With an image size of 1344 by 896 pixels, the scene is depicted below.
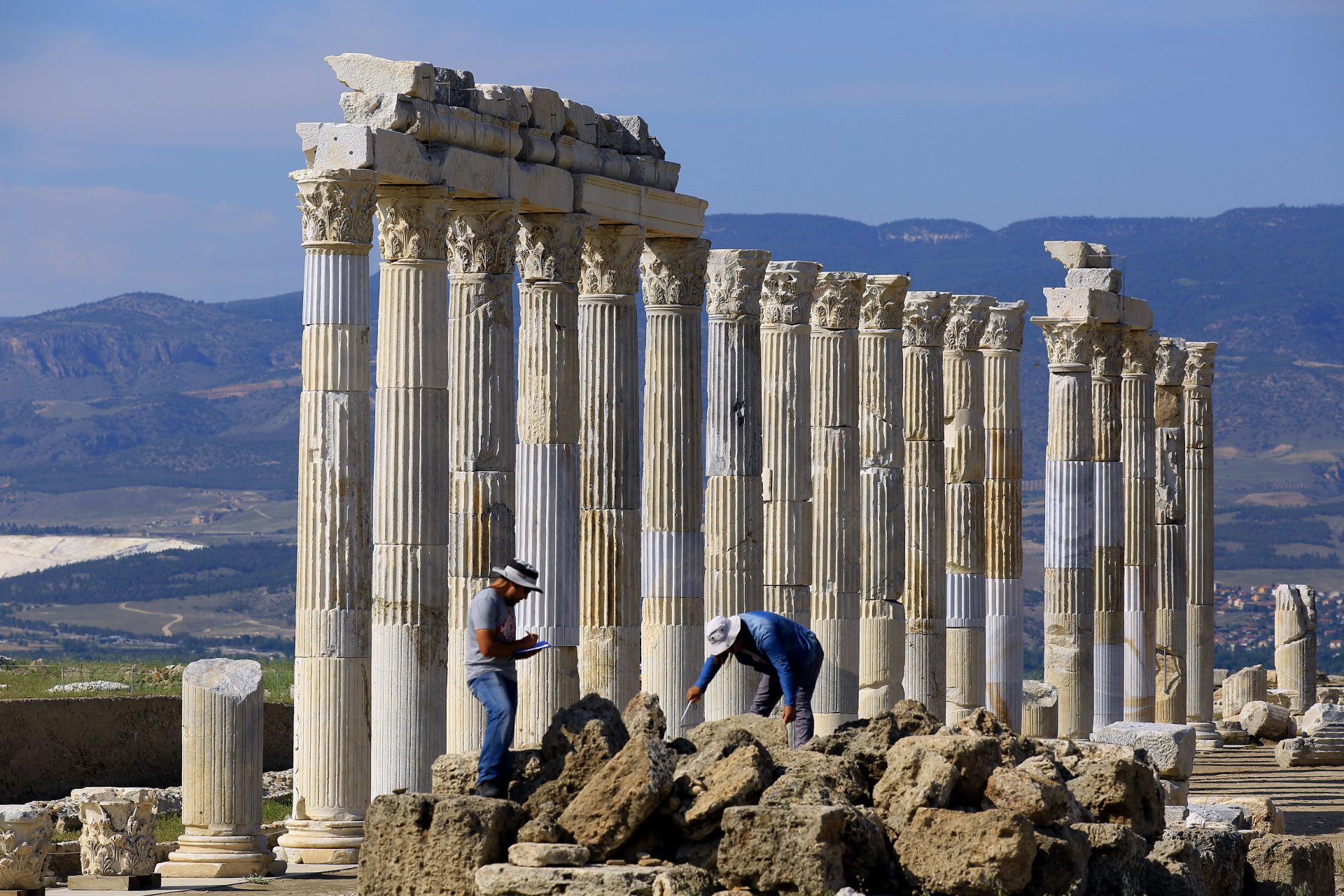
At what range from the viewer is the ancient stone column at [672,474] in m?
34.2

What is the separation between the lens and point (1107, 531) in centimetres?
4666

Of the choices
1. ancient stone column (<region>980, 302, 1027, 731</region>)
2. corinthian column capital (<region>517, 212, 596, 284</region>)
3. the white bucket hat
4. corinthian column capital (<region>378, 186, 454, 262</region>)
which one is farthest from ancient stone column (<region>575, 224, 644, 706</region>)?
ancient stone column (<region>980, 302, 1027, 731</region>)

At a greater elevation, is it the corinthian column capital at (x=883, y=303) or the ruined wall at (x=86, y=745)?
the corinthian column capital at (x=883, y=303)

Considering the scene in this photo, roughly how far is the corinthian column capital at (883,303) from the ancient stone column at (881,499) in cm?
1

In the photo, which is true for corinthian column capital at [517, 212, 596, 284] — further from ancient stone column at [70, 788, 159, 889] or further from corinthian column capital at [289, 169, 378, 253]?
ancient stone column at [70, 788, 159, 889]

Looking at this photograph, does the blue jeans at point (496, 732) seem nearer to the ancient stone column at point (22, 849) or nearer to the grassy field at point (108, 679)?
the ancient stone column at point (22, 849)

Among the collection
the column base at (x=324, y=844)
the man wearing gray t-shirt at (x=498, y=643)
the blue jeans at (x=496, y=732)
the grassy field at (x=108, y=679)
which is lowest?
the column base at (x=324, y=844)

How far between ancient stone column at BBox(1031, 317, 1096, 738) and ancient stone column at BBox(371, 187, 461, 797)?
19315 millimetres

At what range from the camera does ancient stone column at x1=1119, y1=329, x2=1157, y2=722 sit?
47.8m

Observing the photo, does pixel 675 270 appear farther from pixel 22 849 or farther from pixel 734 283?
pixel 22 849

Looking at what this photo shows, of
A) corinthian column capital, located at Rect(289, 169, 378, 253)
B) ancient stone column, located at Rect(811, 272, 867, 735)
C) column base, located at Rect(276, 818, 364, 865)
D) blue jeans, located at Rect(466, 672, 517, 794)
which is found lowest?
column base, located at Rect(276, 818, 364, 865)

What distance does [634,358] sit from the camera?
108 ft

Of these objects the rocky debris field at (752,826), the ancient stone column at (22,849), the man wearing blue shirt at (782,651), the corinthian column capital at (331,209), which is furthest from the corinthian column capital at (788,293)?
the ancient stone column at (22,849)

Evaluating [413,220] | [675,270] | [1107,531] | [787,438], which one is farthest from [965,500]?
[413,220]
